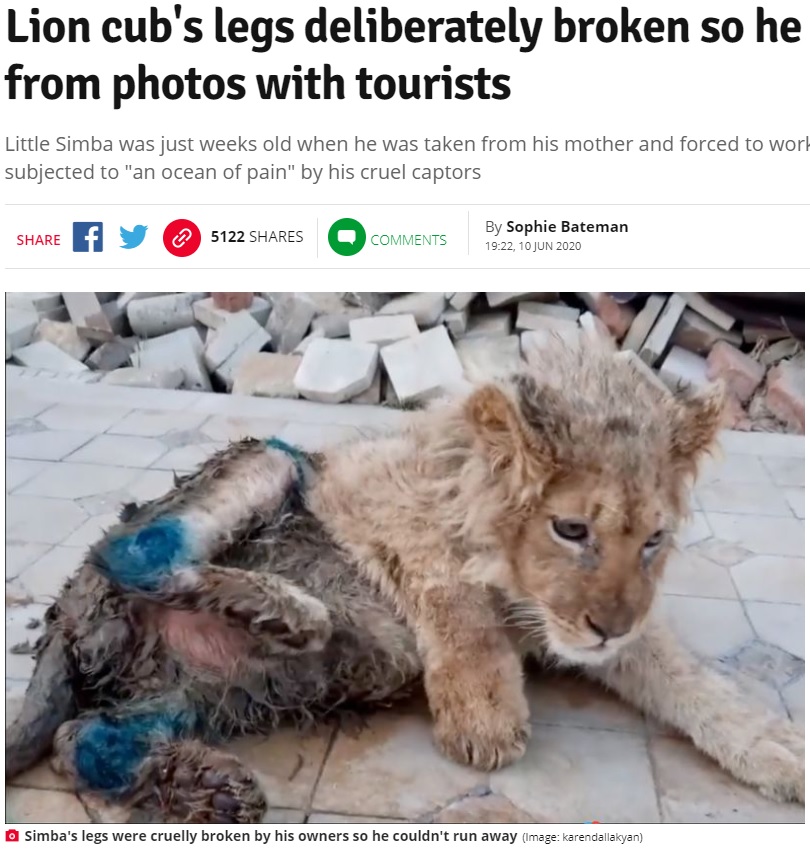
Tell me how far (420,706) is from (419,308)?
2.94 ft

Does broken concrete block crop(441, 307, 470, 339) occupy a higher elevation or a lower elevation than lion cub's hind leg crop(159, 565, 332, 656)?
higher

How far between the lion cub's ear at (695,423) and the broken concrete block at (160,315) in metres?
1.03

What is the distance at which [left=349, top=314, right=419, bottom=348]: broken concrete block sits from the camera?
1.71 metres

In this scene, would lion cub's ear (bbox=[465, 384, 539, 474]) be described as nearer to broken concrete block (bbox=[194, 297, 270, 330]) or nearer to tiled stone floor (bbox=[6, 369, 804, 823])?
tiled stone floor (bbox=[6, 369, 804, 823])

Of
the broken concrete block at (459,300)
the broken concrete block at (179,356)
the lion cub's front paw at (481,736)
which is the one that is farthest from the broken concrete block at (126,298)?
the lion cub's front paw at (481,736)

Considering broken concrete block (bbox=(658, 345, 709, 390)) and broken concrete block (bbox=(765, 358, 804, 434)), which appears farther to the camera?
broken concrete block (bbox=(765, 358, 804, 434))

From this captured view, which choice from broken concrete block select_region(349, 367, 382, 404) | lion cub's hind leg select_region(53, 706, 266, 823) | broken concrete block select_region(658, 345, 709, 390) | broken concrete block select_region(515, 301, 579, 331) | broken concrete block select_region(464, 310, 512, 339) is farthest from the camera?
broken concrete block select_region(349, 367, 382, 404)

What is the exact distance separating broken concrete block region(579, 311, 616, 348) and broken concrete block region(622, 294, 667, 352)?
0.16 meters
